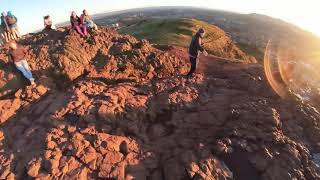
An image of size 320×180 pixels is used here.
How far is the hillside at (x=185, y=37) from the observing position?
25.5 metres

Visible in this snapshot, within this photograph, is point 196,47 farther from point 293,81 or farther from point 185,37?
point 185,37

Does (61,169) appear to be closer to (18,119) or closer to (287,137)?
(18,119)

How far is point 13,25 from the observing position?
53.2 feet

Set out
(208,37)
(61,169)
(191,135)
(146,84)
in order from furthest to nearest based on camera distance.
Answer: (208,37) < (146,84) < (191,135) < (61,169)

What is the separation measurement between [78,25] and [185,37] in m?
12.9

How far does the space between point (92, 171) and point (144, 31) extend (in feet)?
72.5

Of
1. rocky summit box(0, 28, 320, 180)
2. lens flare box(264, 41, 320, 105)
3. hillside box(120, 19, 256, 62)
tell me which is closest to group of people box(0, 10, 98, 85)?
rocky summit box(0, 28, 320, 180)

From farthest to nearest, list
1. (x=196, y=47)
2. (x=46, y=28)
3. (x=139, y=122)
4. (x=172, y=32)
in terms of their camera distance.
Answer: (x=172, y=32), (x=46, y=28), (x=196, y=47), (x=139, y=122)

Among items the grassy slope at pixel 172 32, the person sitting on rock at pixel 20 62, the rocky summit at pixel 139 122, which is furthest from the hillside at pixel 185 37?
the person sitting on rock at pixel 20 62

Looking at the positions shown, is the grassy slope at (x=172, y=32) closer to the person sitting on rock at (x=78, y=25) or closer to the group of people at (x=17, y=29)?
the group of people at (x=17, y=29)

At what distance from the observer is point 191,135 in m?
10.7

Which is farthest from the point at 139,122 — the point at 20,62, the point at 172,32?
the point at 172,32

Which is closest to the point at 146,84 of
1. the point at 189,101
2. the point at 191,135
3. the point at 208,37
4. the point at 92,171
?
the point at 189,101

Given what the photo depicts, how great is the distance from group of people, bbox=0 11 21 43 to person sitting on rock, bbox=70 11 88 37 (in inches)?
120
